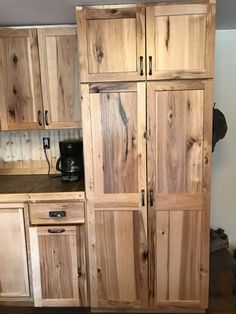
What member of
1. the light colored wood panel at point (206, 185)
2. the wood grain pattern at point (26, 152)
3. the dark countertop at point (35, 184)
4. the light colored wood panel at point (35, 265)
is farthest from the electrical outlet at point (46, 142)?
the light colored wood panel at point (206, 185)

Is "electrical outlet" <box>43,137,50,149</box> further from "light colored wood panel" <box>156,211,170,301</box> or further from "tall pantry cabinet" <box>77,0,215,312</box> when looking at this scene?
"light colored wood panel" <box>156,211,170,301</box>

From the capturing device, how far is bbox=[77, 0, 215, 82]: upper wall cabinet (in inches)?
74.2

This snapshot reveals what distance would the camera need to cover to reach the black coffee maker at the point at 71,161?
2.47 meters

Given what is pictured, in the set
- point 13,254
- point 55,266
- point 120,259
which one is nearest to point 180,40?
point 120,259

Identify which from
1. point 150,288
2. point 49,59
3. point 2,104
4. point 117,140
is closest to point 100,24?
point 49,59

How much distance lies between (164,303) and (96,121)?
4.68 ft

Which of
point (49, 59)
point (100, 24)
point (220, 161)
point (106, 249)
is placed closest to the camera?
point (100, 24)

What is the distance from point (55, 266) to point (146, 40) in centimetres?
172

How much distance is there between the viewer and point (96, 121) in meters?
2.04

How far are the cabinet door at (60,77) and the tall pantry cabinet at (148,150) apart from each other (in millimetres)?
426

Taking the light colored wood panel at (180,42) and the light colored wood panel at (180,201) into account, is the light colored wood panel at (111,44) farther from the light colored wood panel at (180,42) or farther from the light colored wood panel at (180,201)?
the light colored wood panel at (180,201)

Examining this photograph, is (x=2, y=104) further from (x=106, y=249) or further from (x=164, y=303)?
(x=164, y=303)

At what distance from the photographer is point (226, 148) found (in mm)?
2730

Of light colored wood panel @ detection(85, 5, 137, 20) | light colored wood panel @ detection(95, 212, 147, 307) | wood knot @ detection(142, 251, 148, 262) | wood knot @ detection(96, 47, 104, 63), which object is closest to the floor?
light colored wood panel @ detection(95, 212, 147, 307)
